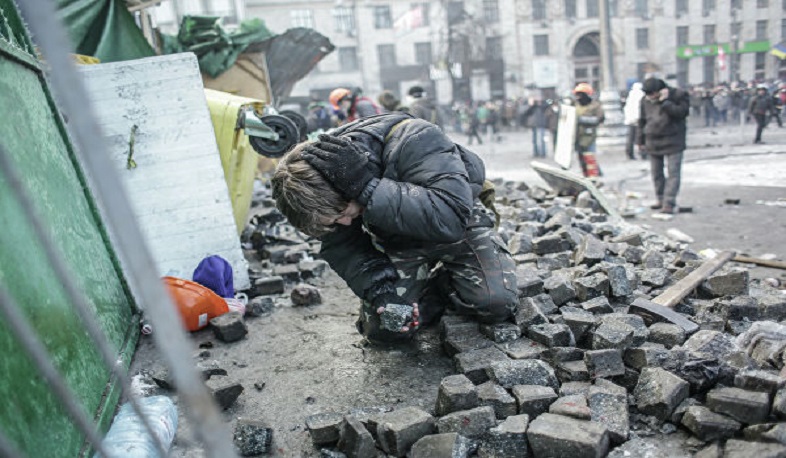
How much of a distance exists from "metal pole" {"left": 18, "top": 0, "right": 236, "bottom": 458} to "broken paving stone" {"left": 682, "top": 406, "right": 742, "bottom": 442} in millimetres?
1819

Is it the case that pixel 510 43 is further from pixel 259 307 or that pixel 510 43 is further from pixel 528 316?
pixel 528 316

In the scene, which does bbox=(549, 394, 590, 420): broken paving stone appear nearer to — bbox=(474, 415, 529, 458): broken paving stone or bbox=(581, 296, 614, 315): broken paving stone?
bbox=(474, 415, 529, 458): broken paving stone

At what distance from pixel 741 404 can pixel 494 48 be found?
37034mm

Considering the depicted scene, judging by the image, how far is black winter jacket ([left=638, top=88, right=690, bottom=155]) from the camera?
20.9 ft

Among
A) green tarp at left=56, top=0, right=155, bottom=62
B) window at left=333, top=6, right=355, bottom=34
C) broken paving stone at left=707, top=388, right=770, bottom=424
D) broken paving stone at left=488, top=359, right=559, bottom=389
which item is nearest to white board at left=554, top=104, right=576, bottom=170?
green tarp at left=56, top=0, right=155, bottom=62

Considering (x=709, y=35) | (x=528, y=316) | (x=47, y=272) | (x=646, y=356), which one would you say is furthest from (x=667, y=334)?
(x=709, y=35)

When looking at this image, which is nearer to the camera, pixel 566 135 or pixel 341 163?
pixel 341 163

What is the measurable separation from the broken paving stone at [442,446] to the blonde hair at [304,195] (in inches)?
40.6

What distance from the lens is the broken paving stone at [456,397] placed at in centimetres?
220

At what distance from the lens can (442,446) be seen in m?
1.98

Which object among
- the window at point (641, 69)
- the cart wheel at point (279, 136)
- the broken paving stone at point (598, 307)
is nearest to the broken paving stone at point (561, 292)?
the broken paving stone at point (598, 307)

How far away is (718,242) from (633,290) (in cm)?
239

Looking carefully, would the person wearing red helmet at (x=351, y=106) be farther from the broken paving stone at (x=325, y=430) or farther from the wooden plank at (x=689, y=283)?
the broken paving stone at (x=325, y=430)

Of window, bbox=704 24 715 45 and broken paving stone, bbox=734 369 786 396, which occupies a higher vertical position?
window, bbox=704 24 715 45
